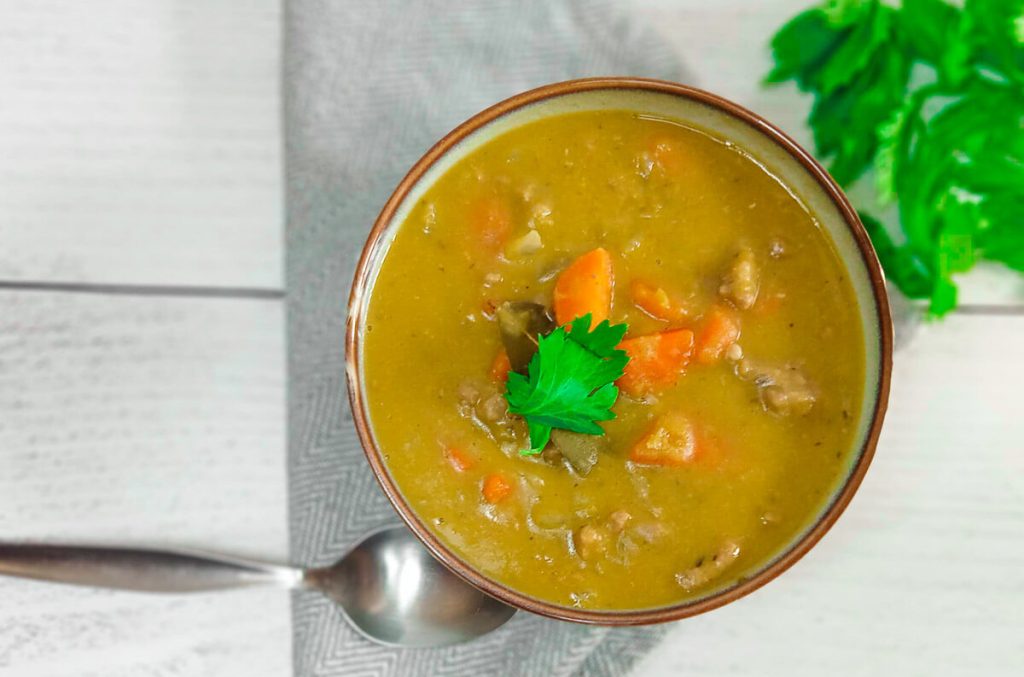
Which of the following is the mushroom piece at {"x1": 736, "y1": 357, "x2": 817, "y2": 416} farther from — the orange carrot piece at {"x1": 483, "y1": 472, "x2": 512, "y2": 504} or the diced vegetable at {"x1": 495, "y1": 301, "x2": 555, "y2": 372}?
the orange carrot piece at {"x1": 483, "y1": 472, "x2": 512, "y2": 504}

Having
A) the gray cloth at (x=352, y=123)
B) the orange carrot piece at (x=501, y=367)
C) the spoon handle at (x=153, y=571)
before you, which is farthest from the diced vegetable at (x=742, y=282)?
the spoon handle at (x=153, y=571)

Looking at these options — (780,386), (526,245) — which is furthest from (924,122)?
(526,245)

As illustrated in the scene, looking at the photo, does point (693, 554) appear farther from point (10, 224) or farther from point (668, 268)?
point (10, 224)

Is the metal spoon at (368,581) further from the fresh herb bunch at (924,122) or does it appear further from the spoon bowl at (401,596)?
the fresh herb bunch at (924,122)

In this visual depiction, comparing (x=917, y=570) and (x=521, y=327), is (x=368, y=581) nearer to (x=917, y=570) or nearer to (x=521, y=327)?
(x=521, y=327)

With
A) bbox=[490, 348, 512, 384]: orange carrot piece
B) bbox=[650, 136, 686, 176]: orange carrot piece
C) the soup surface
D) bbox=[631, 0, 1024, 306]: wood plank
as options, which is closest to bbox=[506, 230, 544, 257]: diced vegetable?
the soup surface
